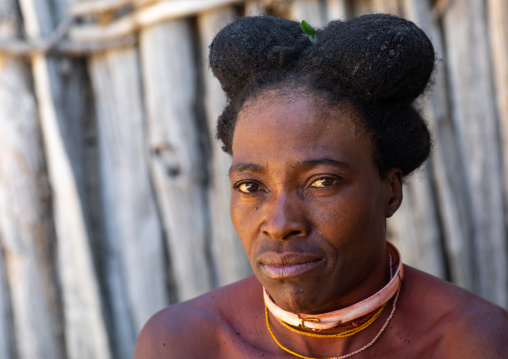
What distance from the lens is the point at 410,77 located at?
6.28ft

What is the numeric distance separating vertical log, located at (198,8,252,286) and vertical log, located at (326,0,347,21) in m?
0.49

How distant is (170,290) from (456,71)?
1.85 meters

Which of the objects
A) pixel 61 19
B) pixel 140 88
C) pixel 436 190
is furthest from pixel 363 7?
pixel 61 19

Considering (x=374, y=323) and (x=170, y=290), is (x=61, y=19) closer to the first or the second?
(x=170, y=290)

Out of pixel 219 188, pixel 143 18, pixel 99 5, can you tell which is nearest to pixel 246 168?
pixel 219 188

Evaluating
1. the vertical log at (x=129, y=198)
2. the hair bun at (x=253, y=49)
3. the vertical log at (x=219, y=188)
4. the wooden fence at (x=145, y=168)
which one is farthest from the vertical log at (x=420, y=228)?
the hair bun at (x=253, y=49)

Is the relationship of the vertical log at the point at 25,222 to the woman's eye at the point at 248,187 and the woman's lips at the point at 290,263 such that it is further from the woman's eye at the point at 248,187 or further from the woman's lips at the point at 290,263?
the woman's lips at the point at 290,263

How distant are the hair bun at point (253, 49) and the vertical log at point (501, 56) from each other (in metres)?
1.41

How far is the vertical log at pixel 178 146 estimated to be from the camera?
329 centimetres

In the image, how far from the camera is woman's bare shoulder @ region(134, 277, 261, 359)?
216cm

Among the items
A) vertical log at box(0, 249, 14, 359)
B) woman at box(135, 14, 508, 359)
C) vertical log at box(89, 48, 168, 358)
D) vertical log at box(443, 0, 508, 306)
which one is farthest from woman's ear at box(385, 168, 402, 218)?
vertical log at box(0, 249, 14, 359)

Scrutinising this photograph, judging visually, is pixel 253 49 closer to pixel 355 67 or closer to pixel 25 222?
pixel 355 67

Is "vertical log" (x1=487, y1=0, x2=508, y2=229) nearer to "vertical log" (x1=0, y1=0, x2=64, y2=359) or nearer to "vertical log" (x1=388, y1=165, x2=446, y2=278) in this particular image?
"vertical log" (x1=388, y1=165, x2=446, y2=278)

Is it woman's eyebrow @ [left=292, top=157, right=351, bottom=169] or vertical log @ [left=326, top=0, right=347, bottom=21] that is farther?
vertical log @ [left=326, top=0, right=347, bottom=21]
